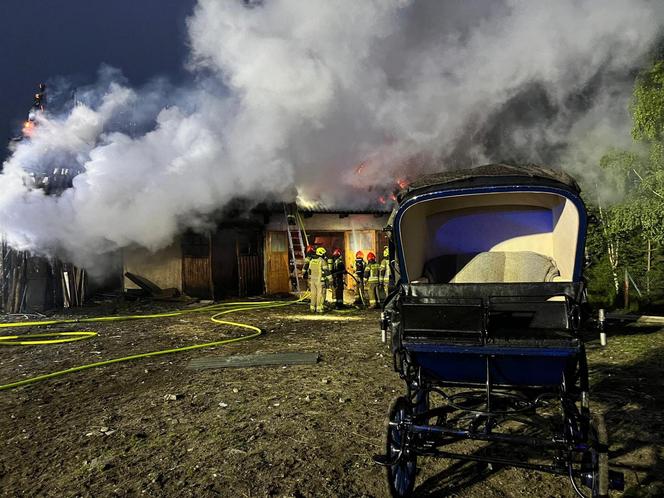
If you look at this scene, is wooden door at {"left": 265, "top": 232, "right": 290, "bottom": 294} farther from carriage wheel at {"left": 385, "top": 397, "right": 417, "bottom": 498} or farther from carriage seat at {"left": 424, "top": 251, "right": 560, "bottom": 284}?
carriage wheel at {"left": 385, "top": 397, "right": 417, "bottom": 498}

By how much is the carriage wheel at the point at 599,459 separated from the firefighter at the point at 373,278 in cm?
1115

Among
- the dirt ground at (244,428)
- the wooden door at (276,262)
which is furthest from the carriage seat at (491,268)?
the wooden door at (276,262)

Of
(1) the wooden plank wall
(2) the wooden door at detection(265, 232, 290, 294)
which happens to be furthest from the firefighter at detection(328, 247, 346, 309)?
(1) the wooden plank wall

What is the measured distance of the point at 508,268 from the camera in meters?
5.07

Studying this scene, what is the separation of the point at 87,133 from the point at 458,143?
57.4 ft

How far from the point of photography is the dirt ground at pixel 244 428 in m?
3.58

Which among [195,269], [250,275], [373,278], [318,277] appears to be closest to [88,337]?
[318,277]

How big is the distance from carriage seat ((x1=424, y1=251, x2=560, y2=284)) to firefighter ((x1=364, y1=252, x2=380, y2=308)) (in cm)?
889

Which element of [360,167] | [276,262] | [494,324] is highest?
[360,167]

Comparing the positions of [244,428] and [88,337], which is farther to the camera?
[88,337]

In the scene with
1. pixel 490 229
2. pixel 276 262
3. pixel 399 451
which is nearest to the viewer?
pixel 399 451

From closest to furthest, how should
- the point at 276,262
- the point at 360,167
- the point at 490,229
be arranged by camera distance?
1. the point at 490,229
2. the point at 360,167
3. the point at 276,262

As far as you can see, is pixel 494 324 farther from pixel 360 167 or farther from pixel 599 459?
pixel 360 167

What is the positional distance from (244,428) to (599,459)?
11.4ft
